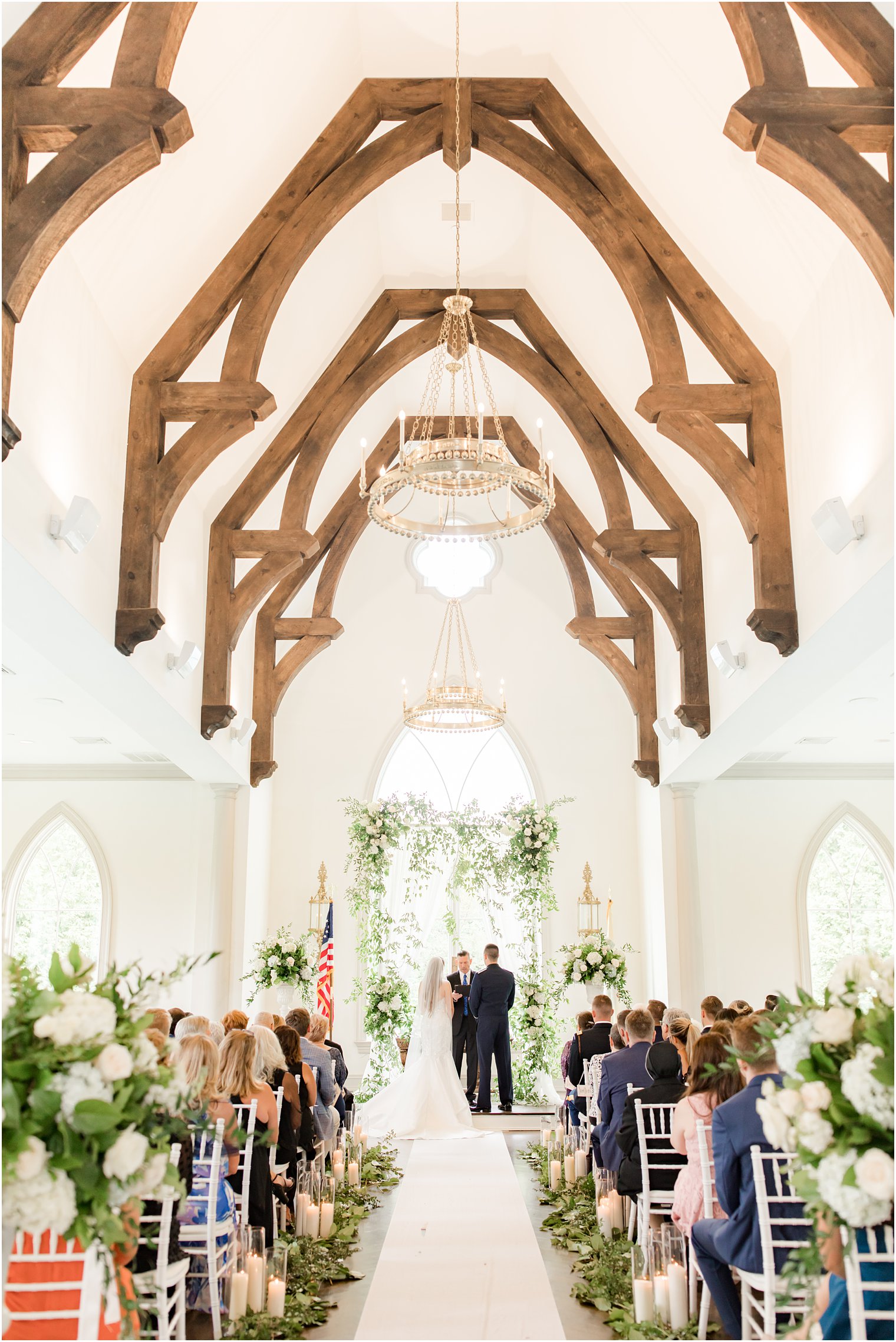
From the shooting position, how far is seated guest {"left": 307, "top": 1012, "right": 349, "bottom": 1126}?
7.12 metres

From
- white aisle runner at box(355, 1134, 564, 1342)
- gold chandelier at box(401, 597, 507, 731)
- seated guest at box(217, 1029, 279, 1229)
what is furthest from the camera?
gold chandelier at box(401, 597, 507, 731)

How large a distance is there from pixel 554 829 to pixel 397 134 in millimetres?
7268

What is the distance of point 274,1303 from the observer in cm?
461

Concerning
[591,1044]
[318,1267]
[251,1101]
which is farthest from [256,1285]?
[591,1044]

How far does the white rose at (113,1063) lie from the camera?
269cm

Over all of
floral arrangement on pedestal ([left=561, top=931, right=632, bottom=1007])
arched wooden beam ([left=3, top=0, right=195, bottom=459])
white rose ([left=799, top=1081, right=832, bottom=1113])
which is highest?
arched wooden beam ([left=3, top=0, right=195, bottom=459])

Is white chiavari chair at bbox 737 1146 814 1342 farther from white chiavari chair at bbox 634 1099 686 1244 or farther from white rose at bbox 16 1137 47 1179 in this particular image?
white rose at bbox 16 1137 47 1179

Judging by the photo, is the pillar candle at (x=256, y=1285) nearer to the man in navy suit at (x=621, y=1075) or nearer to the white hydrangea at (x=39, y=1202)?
the man in navy suit at (x=621, y=1075)

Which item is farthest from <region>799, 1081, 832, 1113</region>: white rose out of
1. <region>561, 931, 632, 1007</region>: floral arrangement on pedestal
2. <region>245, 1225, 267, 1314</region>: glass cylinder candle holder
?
<region>561, 931, 632, 1007</region>: floral arrangement on pedestal

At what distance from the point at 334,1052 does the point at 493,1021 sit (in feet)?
11.5

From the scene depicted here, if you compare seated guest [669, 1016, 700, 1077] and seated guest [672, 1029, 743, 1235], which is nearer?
seated guest [672, 1029, 743, 1235]

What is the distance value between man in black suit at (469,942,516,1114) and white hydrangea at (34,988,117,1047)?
8340 millimetres

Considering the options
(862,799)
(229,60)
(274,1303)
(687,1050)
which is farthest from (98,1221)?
(862,799)

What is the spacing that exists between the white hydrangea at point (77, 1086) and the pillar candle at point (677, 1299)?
111 inches
